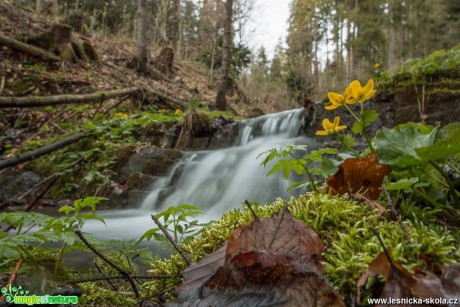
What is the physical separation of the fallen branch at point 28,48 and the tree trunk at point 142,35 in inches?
111

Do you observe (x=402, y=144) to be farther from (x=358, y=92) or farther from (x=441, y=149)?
(x=358, y=92)

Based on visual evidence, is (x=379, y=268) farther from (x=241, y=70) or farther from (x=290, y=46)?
(x=290, y=46)

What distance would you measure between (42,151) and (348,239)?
5.47m

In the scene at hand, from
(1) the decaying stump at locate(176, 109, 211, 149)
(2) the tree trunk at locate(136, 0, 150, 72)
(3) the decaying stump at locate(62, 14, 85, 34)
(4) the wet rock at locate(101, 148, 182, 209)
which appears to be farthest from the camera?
(3) the decaying stump at locate(62, 14, 85, 34)

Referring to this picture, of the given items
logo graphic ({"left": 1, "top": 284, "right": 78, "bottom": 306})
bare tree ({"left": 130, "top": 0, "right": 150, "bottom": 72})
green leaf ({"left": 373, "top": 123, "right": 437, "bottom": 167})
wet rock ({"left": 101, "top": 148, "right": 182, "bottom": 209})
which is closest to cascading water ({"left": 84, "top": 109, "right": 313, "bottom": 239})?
wet rock ({"left": 101, "top": 148, "right": 182, "bottom": 209})

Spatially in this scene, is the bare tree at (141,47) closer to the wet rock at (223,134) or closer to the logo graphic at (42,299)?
the wet rock at (223,134)

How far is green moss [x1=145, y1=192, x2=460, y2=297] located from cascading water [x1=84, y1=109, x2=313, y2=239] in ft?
8.60

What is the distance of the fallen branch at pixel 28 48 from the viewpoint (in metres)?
8.80

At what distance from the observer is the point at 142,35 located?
11188 mm

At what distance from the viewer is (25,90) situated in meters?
8.10

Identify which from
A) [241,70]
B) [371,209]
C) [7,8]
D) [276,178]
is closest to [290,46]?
[241,70]

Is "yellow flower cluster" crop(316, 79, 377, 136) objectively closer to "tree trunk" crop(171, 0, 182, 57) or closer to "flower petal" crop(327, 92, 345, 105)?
"flower petal" crop(327, 92, 345, 105)

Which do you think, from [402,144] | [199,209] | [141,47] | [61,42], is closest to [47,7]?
[61,42]

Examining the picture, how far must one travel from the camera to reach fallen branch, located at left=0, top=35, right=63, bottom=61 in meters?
8.80
